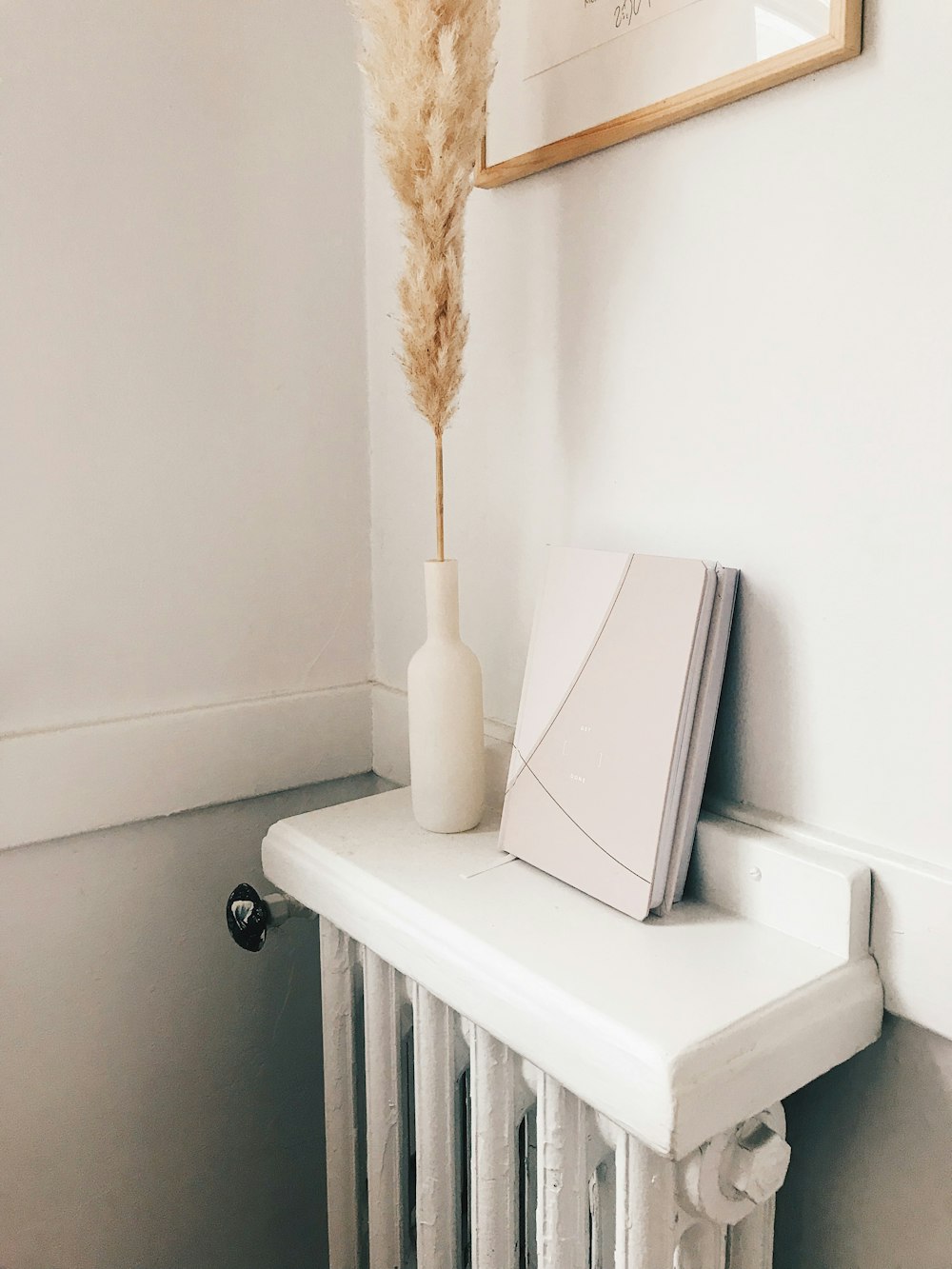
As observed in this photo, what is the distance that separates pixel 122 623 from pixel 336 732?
0.30 meters

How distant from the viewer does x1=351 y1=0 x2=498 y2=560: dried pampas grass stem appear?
2.48 feet

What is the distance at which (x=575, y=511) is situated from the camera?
0.88 meters

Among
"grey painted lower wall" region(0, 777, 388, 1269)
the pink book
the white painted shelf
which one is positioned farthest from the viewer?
"grey painted lower wall" region(0, 777, 388, 1269)

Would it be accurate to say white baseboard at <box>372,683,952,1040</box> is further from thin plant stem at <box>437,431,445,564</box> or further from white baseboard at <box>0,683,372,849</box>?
white baseboard at <box>0,683,372,849</box>

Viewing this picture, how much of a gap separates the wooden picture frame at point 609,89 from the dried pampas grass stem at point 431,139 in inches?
3.3

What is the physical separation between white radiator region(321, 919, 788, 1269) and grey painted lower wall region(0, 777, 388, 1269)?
0.22m

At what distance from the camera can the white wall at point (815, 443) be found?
610mm

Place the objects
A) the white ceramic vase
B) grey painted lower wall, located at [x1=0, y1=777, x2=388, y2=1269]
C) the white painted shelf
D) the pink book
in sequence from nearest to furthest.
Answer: the white painted shelf → the pink book → the white ceramic vase → grey painted lower wall, located at [x1=0, y1=777, x2=388, y2=1269]

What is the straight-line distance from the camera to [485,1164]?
28.1 inches

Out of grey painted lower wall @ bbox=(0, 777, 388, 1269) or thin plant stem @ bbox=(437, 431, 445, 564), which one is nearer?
thin plant stem @ bbox=(437, 431, 445, 564)

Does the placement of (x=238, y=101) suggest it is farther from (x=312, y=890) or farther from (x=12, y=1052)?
(x=12, y=1052)

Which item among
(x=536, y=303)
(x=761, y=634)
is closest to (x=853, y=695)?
(x=761, y=634)

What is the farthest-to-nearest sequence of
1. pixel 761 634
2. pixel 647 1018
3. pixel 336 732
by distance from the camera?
1. pixel 336 732
2. pixel 761 634
3. pixel 647 1018

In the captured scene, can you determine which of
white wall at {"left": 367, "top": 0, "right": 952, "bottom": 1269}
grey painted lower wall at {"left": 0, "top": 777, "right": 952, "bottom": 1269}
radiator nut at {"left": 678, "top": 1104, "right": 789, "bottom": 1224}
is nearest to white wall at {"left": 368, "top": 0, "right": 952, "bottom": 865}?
white wall at {"left": 367, "top": 0, "right": 952, "bottom": 1269}
